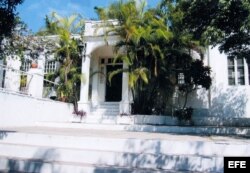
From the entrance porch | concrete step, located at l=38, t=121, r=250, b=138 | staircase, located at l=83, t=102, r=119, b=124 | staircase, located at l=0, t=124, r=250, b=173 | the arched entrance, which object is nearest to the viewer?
staircase, located at l=0, t=124, r=250, b=173

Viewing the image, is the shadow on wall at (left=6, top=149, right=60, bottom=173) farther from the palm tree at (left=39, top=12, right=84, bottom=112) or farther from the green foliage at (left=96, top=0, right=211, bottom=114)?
the palm tree at (left=39, top=12, right=84, bottom=112)

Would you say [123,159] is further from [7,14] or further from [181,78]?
[181,78]

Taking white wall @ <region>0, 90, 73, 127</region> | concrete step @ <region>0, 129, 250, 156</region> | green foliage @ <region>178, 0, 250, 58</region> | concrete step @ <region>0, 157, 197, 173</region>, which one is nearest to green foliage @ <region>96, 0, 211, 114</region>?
green foliage @ <region>178, 0, 250, 58</region>

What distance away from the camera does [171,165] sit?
233 inches

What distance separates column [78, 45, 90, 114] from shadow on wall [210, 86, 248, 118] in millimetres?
6931

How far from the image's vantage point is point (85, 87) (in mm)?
15922

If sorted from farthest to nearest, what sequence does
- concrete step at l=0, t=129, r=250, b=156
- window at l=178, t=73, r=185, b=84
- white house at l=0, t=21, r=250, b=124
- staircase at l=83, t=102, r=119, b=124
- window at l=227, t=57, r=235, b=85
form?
window at l=178, t=73, r=185, b=84 → window at l=227, t=57, r=235, b=85 → white house at l=0, t=21, r=250, b=124 → staircase at l=83, t=102, r=119, b=124 → concrete step at l=0, t=129, r=250, b=156

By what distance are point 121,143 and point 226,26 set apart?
5.38 m

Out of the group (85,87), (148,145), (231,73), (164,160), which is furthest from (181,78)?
(164,160)

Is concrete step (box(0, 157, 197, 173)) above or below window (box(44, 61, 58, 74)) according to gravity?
below

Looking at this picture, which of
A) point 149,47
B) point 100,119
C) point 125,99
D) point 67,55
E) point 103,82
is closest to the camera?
point 149,47

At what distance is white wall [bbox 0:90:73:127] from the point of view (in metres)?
11.3

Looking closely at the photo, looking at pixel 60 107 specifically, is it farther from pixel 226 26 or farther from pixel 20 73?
pixel 226 26

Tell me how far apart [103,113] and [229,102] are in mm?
6982
